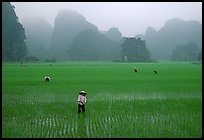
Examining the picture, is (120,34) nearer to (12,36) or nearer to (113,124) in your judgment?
(12,36)

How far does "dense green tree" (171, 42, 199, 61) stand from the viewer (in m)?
74.2

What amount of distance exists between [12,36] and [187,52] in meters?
45.0

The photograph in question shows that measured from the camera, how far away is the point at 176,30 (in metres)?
109

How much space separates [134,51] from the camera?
67.9 metres

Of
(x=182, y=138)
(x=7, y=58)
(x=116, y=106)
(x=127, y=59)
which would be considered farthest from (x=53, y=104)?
(x=127, y=59)

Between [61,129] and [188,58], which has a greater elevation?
[188,58]

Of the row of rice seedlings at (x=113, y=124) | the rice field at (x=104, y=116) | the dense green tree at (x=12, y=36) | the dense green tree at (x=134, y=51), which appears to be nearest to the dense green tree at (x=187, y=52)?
the dense green tree at (x=134, y=51)

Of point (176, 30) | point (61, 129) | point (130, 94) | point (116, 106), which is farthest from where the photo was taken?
point (176, 30)

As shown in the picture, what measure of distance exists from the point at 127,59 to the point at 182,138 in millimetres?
62776

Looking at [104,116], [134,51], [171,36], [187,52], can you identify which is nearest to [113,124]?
[104,116]

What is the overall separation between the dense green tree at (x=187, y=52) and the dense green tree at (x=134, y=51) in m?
13.8

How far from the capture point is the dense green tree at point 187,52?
243 feet

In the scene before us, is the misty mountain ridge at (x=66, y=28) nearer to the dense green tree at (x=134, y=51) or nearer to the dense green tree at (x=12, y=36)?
the dense green tree at (x=134, y=51)

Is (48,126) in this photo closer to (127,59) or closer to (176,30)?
(127,59)
